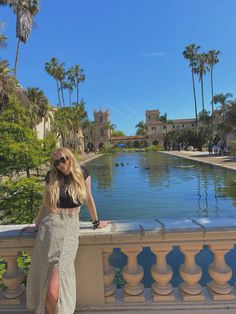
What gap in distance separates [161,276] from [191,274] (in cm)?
28

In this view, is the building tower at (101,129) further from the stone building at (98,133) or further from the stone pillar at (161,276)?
the stone pillar at (161,276)

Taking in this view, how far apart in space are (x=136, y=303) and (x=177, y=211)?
8.74 metres

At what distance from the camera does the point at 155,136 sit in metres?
114

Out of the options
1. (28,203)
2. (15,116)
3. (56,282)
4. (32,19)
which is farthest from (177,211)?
(32,19)

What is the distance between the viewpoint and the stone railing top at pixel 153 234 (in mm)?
2785

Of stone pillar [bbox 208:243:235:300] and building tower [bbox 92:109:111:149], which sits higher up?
building tower [bbox 92:109:111:149]

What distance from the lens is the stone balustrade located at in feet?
9.25

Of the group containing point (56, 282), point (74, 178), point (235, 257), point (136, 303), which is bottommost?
point (235, 257)

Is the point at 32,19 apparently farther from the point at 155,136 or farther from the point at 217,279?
the point at 155,136

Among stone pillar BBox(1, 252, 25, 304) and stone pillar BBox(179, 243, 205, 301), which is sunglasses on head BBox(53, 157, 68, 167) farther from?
stone pillar BBox(179, 243, 205, 301)

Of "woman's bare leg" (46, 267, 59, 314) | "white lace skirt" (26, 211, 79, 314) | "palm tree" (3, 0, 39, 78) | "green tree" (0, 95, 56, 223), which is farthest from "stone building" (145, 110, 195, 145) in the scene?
"woman's bare leg" (46, 267, 59, 314)

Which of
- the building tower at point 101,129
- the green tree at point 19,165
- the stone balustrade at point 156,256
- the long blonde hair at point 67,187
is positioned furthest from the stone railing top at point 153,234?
the building tower at point 101,129

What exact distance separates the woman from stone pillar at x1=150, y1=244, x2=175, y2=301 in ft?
2.61

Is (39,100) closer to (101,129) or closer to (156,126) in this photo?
(101,129)
